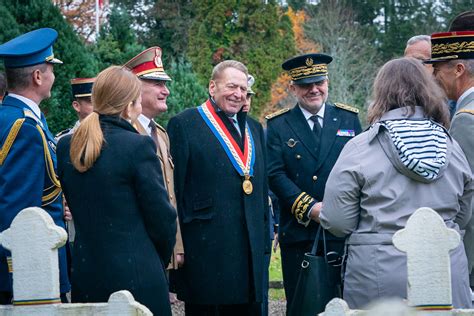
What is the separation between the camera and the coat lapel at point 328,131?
683 cm

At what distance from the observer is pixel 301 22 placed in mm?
43562

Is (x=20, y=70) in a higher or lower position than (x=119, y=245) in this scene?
higher

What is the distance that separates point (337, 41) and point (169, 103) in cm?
2424

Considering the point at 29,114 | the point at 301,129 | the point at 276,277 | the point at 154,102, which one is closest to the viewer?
the point at 29,114

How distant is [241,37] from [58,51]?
25.8m

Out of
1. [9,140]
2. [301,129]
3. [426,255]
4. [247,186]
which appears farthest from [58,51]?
[426,255]

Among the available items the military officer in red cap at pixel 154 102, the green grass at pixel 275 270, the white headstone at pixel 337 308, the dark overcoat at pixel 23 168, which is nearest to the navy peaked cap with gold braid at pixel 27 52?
the dark overcoat at pixel 23 168

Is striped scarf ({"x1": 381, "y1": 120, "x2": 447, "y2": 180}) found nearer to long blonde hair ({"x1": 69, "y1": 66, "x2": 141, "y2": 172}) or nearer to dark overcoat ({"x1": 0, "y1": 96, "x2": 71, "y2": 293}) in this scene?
long blonde hair ({"x1": 69, "y1": 66, "x2": 141, "y2": 172})

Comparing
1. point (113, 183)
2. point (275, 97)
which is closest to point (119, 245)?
point (113, 183)

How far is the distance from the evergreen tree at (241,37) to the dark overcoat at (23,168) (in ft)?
106

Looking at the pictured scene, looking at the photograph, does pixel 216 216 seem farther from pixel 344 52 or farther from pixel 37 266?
pixel 344 52

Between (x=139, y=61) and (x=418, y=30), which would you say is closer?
(x=139, y=61)

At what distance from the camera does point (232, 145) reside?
6234 millimetres

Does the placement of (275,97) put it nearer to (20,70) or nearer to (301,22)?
(301,22)
